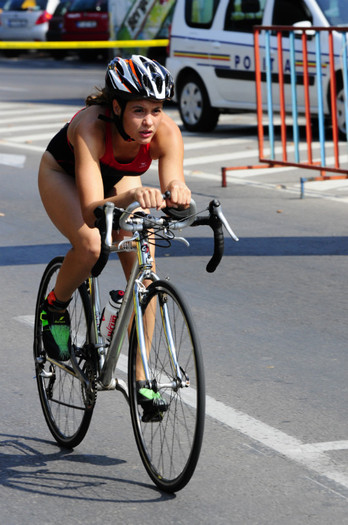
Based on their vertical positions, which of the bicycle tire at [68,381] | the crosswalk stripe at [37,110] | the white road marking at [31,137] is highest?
the bicycle tire at [68,381]

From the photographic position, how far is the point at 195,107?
1630 centimetres

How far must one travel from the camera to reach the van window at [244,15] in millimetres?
15242

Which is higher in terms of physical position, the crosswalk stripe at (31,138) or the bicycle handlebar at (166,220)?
the bicycle handlebar at (166,220)

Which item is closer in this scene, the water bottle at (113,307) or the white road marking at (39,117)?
the water bottle at (113,307)

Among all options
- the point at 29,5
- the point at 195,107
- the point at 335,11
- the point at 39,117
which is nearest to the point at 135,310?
the point at 335,11

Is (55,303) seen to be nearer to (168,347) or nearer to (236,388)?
(168,347)

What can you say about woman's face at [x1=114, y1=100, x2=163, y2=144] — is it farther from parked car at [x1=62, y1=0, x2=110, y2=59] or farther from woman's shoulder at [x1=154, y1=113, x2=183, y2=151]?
parked car at [x1=62, y1=0, x2=110, y2=59]

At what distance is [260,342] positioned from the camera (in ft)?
20.5

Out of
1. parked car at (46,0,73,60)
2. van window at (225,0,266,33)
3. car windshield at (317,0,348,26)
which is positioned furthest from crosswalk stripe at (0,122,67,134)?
parked car at (46,0,73,60)

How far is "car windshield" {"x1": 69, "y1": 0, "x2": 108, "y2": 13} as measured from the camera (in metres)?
31.0

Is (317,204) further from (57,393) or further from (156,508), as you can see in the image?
(156,508)

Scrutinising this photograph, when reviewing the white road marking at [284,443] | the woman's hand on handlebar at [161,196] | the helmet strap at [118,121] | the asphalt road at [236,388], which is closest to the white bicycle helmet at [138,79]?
the helmet strap at [118,121]

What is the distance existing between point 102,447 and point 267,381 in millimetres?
1135

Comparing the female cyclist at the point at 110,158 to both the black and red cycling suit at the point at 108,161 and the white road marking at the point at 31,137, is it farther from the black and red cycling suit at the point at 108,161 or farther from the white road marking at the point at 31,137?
the white road marking at the point at 31,137
